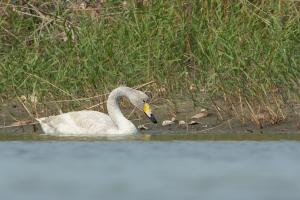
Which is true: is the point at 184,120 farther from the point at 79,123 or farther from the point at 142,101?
the point at 79,123

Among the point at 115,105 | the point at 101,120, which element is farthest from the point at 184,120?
the point at 101,120

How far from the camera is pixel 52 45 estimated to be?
1638 cm

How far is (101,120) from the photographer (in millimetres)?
14125

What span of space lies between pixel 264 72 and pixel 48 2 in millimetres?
4242

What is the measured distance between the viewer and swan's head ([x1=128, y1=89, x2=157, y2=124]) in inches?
561

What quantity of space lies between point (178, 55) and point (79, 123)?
6.88ft

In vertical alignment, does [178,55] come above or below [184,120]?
above
